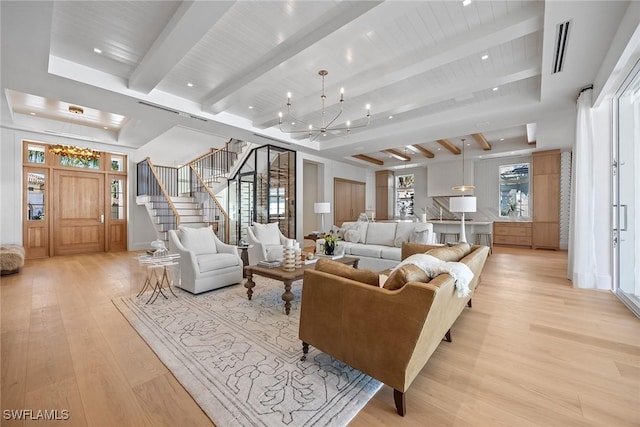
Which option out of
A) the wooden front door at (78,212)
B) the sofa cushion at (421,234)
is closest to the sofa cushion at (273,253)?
the sofa cushion at (421,234)

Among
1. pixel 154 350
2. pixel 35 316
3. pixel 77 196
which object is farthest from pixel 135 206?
pixel 154 350

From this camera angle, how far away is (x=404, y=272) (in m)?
1.67

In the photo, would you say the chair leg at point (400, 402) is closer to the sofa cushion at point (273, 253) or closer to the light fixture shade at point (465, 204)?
the sofa cushion at point (273, 253)

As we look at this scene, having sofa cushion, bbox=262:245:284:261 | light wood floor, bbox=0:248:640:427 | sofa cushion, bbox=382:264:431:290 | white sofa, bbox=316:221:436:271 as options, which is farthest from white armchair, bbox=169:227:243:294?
sofa cushion, bbox=382:264:431:290

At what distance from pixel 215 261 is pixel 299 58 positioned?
301 centimetres

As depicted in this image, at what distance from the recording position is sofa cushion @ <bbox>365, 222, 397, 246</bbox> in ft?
17.5

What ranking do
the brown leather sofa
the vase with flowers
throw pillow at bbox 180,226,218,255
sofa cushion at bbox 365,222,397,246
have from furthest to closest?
sofa cushion at bbox 365,222,397,246
the vase with flowers
throw pillow at bbox 180,226,218,255
the brown leather sofa

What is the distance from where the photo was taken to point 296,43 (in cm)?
317

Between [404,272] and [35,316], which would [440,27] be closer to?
[404,272]

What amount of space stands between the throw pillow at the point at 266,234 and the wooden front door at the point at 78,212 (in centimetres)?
546

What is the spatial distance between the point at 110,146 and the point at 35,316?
602 cm

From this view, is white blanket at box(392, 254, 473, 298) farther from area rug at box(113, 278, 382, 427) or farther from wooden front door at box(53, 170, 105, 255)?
wooden front door at box(53, 170, 105, 255)

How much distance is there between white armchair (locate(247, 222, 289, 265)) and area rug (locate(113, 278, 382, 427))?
1.33 meters

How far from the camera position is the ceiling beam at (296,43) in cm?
259
